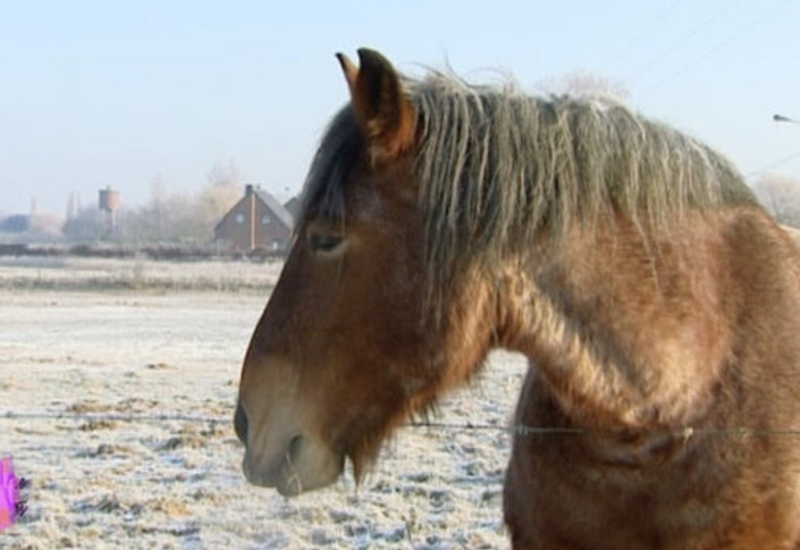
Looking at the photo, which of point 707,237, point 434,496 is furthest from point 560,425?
point 434,496

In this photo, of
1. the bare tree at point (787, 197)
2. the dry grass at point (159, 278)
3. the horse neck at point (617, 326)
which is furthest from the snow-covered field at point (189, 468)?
the dry grass at point (159, 278)

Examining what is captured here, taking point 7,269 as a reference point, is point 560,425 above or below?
above

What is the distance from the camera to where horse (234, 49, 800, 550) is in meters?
2.36

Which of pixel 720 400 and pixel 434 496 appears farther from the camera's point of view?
pixel 434 496

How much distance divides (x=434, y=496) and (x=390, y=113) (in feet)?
15.9

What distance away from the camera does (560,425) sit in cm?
266

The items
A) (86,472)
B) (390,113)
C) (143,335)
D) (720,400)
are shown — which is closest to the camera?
(390,113)

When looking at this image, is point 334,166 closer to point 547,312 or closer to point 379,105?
point 379,105

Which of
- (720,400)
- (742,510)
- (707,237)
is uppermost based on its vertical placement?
(707,237)

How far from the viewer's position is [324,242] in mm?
2416

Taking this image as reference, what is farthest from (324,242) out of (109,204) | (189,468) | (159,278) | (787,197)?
(109,204)

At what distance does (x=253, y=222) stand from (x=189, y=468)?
5663 centimetres

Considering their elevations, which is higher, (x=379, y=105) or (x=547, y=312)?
(x=379, y=105)

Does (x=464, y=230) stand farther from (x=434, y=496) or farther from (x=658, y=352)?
(x=434, y=496)
